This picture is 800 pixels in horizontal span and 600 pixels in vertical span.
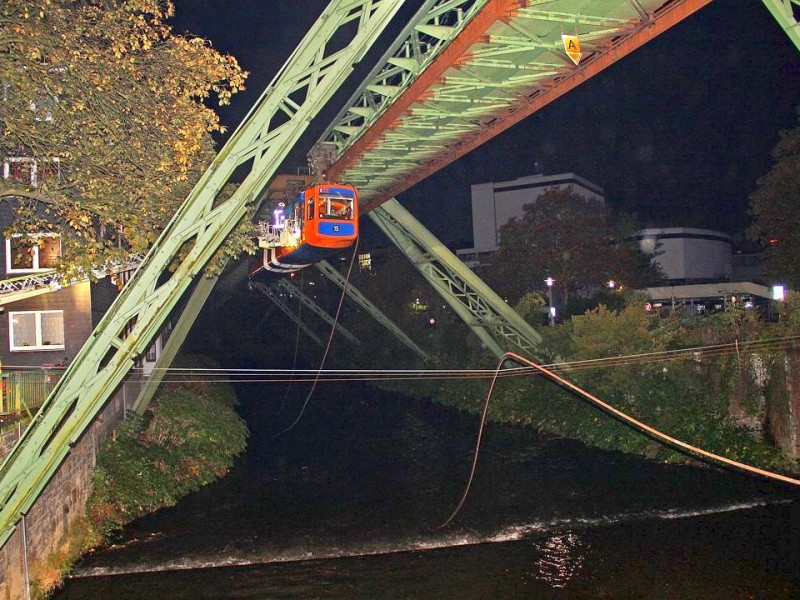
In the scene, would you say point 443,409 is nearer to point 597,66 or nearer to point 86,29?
point 597,66

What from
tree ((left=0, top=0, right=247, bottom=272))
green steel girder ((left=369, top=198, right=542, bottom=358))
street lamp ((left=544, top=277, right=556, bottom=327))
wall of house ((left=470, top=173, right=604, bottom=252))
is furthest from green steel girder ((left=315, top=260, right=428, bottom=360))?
wall of house ((left=470, top=173, right=604, bottom=252))

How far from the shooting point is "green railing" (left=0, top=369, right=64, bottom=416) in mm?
13289

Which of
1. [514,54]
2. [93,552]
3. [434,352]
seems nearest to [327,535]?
[93,552]

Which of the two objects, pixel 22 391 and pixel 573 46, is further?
pixel 22 391

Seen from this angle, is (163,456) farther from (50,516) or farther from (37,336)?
(50,516)

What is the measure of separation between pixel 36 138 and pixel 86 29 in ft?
5.85

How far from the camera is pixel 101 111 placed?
1056cm

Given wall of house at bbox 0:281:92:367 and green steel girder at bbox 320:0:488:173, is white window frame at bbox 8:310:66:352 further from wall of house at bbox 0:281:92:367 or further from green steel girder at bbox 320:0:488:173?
green steel girder at bbox 320:0:488:173

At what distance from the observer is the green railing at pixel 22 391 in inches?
523

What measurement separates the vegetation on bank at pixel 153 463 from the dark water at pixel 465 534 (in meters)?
0.49

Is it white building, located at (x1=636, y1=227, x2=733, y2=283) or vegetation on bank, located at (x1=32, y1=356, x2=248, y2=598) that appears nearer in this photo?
vegetation on bank, located at (x1=32, y1=356, x2=248, y2=598)

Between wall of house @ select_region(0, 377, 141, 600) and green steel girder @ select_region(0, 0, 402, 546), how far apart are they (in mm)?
1026

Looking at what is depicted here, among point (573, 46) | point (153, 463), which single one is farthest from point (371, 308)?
point (573, 46)

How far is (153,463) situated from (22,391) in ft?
18.4
